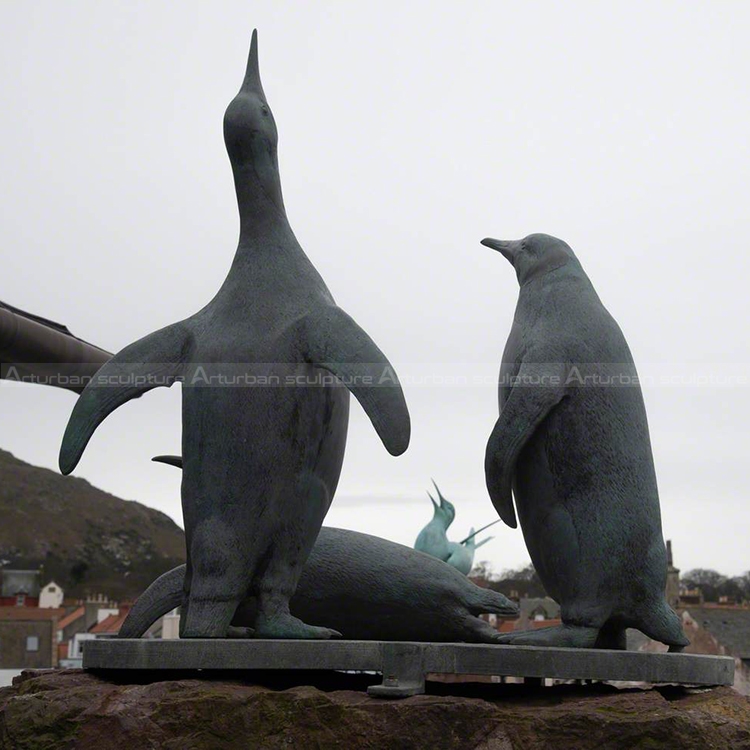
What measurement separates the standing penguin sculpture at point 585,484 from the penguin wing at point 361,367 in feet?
2.02

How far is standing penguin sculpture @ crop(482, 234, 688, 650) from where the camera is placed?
221 inches

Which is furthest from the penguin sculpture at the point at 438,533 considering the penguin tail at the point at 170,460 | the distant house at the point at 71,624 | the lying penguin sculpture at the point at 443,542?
the distant house at the point at 71,624

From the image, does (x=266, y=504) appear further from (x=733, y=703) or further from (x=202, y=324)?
(x=733, y=703)

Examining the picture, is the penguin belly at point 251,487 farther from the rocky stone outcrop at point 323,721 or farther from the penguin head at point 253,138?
the penguin head at point 253,138

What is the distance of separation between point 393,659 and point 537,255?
2.58 m

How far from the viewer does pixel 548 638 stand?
552 cm

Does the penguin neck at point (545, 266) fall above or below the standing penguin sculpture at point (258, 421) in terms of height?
above

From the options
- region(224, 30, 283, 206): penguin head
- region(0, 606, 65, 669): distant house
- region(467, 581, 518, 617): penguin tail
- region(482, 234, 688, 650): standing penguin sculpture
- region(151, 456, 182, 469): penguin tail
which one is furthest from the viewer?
region(0, 606, 65, 669): distant house

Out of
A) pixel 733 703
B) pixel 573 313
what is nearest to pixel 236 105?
pixel 573 313

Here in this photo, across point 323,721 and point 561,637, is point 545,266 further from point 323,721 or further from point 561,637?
point 323,721

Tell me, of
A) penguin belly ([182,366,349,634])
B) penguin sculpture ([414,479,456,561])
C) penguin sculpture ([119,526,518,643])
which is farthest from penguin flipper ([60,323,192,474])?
penguin sculpture ([414,479,456,561])

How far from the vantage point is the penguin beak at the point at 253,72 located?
6305 millimetres

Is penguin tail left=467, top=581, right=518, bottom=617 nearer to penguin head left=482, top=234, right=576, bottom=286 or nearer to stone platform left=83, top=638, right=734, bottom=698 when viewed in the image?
stone platform left=83, top=638, right=734, bottom=698

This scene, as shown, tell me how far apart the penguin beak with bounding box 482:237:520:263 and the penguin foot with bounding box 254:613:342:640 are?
2378 mm
